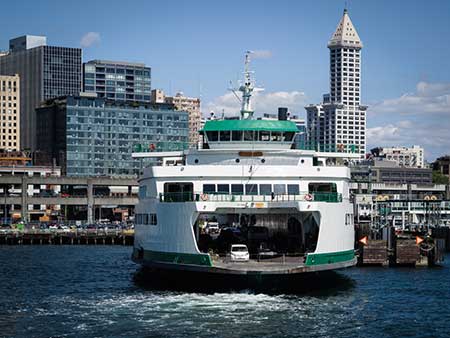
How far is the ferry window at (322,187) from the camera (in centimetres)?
4816

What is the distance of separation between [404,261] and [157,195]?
2478 cm

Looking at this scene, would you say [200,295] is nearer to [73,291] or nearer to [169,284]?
[169,284]

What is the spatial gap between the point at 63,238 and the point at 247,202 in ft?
202

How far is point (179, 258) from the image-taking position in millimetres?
43938

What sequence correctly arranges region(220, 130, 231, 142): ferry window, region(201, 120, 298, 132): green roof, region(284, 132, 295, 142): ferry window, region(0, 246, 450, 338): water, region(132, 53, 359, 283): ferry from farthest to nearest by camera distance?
region(284, 132, 295, 142): ferry window, region(220, 130, 231, 142): ferry window, region(201, 120, 298, 132): green roof, region(132, 53, 359, 283): ferry, region(0, 246, 450, 338): water

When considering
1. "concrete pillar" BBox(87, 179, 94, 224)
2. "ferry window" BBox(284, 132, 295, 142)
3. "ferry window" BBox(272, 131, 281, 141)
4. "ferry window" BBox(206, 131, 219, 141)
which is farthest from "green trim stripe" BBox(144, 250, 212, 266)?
"concrete pillar" BBox(87, 179, 94, 224)

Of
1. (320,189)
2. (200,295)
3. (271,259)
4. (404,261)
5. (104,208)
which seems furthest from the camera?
(104,208)

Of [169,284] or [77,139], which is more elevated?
[77,139]

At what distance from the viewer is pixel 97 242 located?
102688 millimetres

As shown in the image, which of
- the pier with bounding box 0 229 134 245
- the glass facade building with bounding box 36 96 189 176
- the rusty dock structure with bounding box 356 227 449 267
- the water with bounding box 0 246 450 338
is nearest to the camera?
the water with bounding box 0 246 450 338

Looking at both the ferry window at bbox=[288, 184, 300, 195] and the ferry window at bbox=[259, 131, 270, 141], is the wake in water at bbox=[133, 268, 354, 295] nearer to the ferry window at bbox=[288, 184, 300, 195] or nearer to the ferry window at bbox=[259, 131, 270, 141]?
the ferry window at bbox=[288, 184, 300, 195]

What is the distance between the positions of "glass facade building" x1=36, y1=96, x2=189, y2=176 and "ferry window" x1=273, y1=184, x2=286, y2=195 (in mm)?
130736

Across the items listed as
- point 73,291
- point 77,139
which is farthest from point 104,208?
point 73,291

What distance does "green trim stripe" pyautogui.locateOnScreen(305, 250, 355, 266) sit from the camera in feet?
140
